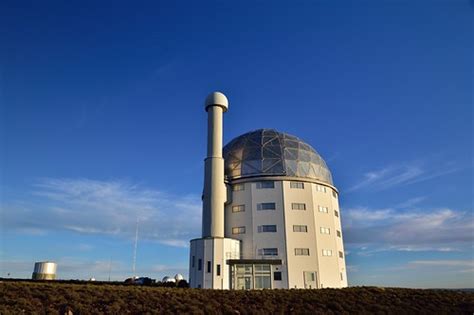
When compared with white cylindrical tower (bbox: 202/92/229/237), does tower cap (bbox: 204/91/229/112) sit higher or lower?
Result: higher

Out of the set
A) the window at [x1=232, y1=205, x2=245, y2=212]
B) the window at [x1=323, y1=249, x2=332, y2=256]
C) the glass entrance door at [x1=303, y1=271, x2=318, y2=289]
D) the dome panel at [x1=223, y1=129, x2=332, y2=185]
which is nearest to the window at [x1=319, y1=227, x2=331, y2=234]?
the window at [x1=323, y1=249, x2=332, y2=256]

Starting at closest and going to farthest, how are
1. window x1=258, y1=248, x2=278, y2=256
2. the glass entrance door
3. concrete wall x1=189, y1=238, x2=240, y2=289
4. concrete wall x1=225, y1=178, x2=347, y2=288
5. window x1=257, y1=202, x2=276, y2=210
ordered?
concrete wall x1=189, y1=238, x2=240, y2=289 < the glass entrance door < concrete wall x1=225, y1=178, x2=347, y2=288 < window x1=258, y1=248, x2=278, y2=256 < window x1=257, y1=202, x2=276, y2=210

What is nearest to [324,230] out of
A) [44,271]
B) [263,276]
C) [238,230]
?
[263,276]

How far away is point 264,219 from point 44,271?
96.5 feet

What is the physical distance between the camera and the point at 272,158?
3784 centimetres

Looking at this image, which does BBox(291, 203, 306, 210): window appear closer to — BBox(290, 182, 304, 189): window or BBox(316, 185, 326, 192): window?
BBox(290, 182, 304, 189): window

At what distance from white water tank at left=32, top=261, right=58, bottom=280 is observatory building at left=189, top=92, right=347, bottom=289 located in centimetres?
2202

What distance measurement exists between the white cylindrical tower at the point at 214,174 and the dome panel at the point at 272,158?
2803 mm

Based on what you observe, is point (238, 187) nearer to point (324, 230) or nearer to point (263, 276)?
point (263, 276)

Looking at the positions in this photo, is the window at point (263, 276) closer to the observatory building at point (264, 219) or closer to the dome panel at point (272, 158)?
the observatory building at point (264, 219)

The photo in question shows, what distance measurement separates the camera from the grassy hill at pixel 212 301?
17.6m

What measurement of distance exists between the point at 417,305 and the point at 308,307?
840 cm

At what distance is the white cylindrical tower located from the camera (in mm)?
34656

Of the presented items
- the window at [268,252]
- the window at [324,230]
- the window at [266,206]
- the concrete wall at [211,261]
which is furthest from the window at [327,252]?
the concrete wall at [211,261]
